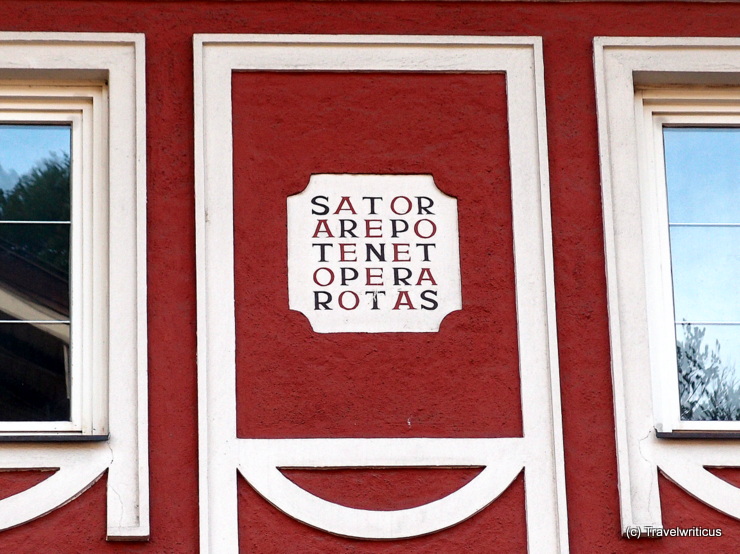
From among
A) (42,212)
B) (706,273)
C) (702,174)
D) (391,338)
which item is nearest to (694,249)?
(706,273)

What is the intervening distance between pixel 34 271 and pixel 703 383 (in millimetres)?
2711

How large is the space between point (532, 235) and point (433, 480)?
1.07 m

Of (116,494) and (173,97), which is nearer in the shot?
(116,494)

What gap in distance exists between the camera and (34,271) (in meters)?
6.89

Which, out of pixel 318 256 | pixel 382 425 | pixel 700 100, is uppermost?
pixel 700 100

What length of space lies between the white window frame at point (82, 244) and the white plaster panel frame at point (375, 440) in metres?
0.41

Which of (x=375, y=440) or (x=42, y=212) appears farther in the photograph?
(x=42, y=212)

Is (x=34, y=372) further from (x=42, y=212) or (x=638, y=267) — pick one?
(x=638, y=267)

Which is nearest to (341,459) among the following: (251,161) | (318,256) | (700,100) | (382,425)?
(382,425)

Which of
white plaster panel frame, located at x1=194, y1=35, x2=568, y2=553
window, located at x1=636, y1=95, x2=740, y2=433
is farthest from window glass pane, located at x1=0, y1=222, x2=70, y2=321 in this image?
window, located at x1=636, y1=95, x2=740, y2=433

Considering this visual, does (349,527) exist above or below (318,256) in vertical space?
below

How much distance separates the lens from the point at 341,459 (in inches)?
260

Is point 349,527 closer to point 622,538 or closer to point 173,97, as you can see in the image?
point 622,538

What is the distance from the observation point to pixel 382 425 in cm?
666
